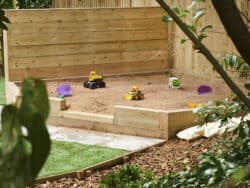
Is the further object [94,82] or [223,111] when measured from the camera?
[94,82]

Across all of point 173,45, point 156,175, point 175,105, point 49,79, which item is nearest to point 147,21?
point 173,45

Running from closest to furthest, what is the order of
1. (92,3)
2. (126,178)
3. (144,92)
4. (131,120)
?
(126,178) → (131,120) → (144,92) → (92,3)

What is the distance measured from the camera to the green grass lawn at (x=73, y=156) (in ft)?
17.6

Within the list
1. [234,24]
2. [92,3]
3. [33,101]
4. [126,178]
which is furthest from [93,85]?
[33,101]

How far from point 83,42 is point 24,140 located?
29.3 ft

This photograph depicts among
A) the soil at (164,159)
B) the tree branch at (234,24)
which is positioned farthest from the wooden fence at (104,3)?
the tree branch at (234,24)

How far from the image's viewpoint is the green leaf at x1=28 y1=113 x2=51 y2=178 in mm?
336

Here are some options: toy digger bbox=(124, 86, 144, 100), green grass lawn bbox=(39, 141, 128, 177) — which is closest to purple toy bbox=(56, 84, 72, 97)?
toy digger bbox=(124, 86, 144, 100)

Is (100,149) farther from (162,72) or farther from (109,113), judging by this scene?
(162,72)

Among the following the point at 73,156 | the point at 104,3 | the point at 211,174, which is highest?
the point at 104,3

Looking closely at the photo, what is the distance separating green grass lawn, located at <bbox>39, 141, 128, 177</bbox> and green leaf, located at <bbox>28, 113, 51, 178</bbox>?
194 inches

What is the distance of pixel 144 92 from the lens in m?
8.15

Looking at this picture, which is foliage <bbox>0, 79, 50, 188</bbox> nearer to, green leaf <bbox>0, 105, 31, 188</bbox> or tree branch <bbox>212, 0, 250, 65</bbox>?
green leaf <bbox>0, 105, 31, 188</bbox>

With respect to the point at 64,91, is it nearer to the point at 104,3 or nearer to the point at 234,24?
the point at 104,3
